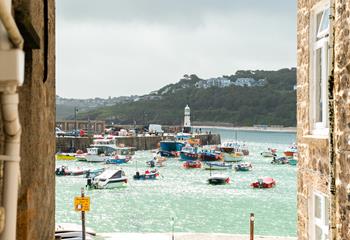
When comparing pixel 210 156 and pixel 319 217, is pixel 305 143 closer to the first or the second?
pixel 319 217

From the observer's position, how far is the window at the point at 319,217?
7828 mm

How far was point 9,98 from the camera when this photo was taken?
2.90 meters

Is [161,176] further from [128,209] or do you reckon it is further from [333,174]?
[333,174]

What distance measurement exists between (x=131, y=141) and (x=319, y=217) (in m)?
103

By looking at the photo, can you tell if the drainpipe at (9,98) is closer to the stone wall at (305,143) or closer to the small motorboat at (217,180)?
the stone wall at (305,143)

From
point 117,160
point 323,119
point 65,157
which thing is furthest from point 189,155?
point 323,119

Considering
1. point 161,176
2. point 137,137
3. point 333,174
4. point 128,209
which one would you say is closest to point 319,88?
point 333,174

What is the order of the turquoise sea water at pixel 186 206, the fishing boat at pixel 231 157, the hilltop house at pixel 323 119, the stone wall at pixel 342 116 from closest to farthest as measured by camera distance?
the stone wall at pixel 342 116 < the hilltop house at pixel 323 119 < the turquoise sea water at pixel 186 206 < the fishing boat at pixel 231 157

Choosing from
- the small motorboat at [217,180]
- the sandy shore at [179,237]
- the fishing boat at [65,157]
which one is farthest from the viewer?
the fishing boat at [65,157]

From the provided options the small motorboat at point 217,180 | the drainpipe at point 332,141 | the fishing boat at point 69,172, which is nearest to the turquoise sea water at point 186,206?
the small motorboat at point 217,180

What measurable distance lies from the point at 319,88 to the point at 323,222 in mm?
1976

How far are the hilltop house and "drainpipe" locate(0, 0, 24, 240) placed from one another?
4.28 metres

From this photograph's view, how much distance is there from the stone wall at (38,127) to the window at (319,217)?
12.9 ft

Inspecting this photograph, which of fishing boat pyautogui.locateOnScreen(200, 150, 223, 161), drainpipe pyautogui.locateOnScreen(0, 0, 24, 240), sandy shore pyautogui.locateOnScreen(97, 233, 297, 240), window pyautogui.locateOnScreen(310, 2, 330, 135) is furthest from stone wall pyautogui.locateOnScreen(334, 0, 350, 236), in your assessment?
fishing boat pyautogui.locateOnScreen(200, 150, 223, 161)
